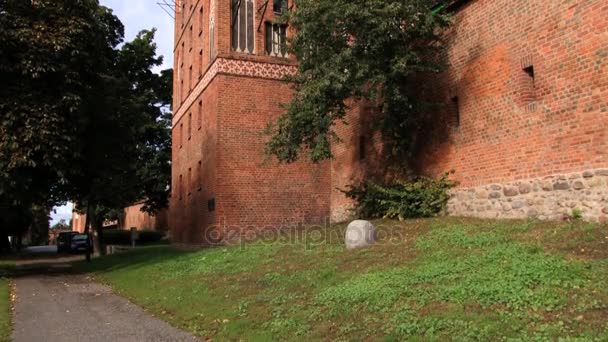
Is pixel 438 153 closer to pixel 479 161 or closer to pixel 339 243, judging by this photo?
pixel 479 161

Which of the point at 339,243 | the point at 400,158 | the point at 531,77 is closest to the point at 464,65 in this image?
the point at 531,77

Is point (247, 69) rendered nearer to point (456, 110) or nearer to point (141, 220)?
point (456, 110)

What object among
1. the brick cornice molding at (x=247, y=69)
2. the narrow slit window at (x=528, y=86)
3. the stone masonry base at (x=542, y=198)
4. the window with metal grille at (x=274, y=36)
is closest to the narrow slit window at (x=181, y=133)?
the brick cornice molding at (x=247, y=69)

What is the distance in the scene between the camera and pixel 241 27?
77.3ft

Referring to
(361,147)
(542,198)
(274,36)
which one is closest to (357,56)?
(542,198)

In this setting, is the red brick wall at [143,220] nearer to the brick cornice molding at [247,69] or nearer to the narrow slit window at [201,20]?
the narrow slit window at [201,20]

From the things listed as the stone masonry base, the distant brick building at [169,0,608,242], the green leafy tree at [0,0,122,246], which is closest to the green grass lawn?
the stone masonry base

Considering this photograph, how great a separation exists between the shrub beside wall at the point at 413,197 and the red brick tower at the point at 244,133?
734 cm

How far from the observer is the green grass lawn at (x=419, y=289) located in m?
6.59

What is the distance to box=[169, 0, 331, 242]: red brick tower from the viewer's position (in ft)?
73.0

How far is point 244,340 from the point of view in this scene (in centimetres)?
785

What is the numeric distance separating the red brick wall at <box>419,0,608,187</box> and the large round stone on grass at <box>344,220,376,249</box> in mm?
3329

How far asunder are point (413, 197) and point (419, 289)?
23.6 feet

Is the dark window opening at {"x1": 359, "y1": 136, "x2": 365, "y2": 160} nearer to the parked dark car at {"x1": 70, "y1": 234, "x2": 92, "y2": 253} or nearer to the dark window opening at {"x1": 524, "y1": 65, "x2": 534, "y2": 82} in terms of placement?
the dark window opening at {"x1": 524, "y1": 65, "x2": 534, "y2": 82}
